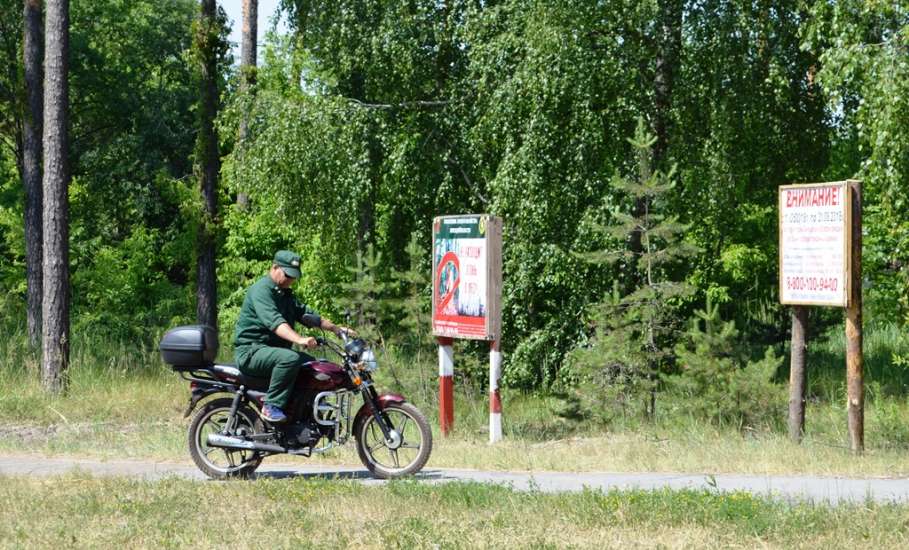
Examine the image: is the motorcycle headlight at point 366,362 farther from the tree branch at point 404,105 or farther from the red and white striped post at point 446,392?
the tree branch at point 404,105

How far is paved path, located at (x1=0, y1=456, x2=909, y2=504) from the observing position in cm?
930

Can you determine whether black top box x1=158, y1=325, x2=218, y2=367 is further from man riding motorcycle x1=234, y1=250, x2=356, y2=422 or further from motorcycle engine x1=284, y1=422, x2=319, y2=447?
motorcycle engine x1=284, y1=422, x2=319, y2=447

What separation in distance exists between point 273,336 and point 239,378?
47 centimetres

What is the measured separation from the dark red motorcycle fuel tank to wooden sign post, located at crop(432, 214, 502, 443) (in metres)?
3.28

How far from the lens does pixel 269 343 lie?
10.7 m

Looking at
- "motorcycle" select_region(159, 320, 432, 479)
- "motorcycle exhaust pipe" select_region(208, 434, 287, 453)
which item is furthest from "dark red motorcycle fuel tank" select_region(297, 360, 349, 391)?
"motorcycle exhaust pipe" select_region(208, 434, 287, 453)

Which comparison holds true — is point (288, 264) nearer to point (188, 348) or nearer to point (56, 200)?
point (188, 348)

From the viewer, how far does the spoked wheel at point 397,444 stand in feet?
34.5

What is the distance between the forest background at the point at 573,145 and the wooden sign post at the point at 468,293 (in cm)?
204

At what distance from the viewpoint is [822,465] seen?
1074cm

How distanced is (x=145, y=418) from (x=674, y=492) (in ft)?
32.8

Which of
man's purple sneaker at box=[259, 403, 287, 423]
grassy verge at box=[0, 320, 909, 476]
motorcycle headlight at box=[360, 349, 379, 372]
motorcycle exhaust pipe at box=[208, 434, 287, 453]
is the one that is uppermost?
motorcycle headlight at box=[360, 349, 379, 372]

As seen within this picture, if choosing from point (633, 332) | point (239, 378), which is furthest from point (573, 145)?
point (239, 378)

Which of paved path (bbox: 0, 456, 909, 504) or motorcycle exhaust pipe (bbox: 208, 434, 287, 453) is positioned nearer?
paved path (bbox: 0, 456, 909, 504)
